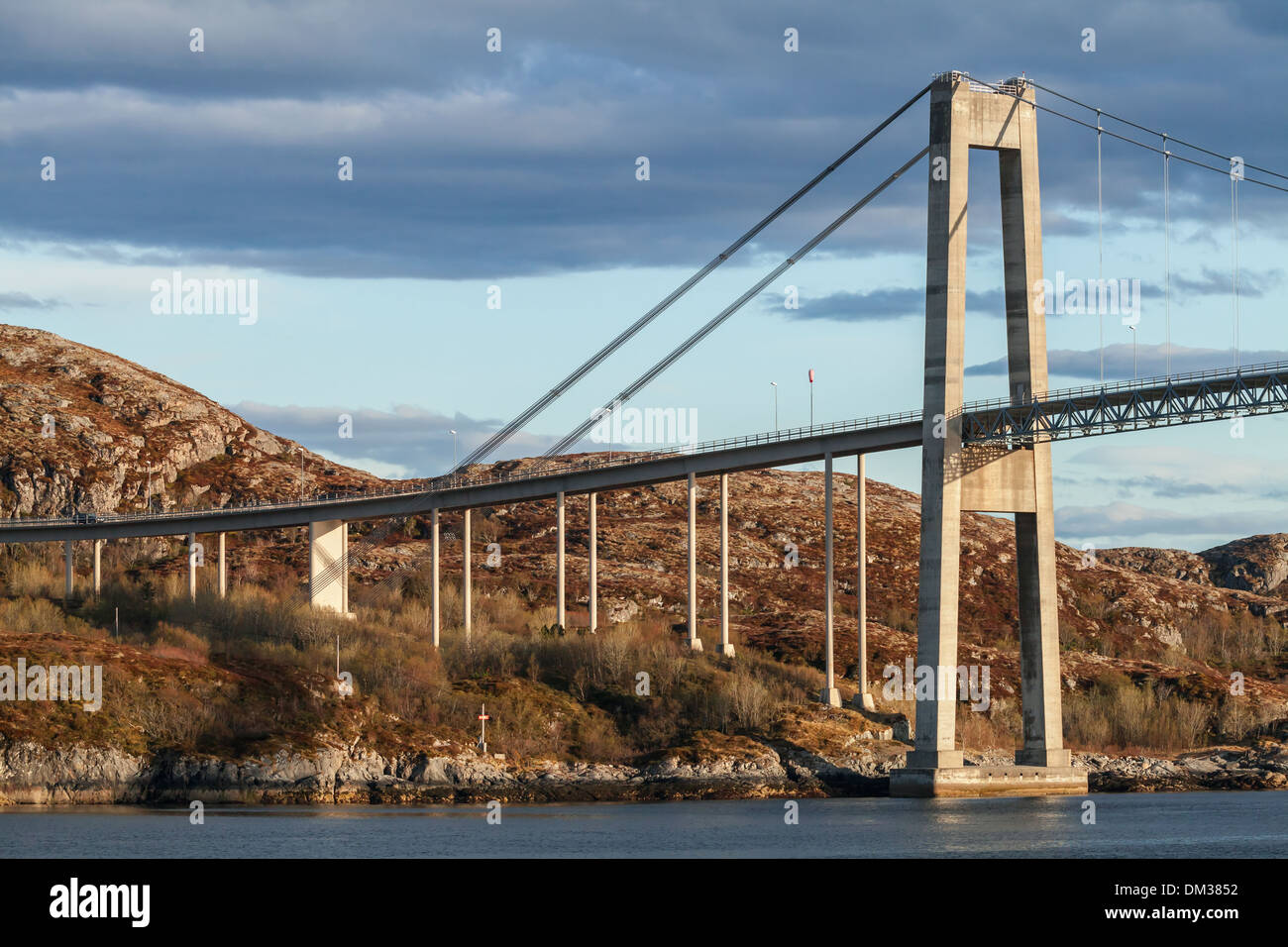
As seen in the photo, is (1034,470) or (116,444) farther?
(116,444)

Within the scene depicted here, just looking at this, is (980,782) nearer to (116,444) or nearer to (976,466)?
(976,466)

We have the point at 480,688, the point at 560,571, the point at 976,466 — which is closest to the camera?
the point at 976,466

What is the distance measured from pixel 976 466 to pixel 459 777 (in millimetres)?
30379

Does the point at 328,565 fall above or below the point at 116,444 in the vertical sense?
below

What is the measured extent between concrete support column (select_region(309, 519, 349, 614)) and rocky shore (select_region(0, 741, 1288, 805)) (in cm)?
3310

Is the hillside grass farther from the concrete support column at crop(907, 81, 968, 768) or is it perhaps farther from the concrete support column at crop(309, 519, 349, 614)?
the concrete support column at crop(907, 81, 968, 768)

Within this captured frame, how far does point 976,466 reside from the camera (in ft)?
292

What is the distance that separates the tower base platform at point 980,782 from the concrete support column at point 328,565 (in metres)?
49.4

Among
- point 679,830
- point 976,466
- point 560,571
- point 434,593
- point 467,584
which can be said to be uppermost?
point 976,466

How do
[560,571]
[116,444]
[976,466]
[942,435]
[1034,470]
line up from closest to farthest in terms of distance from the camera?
[942,435] < [976,466] < [1034,470] < [560,571] < [116,444]

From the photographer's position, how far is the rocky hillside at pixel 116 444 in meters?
166

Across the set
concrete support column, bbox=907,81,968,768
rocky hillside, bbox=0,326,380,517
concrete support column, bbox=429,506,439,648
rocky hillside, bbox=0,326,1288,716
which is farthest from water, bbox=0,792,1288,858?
rocky hillside, bbox=0,326,380,517

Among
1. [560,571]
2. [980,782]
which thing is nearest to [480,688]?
[560,571]

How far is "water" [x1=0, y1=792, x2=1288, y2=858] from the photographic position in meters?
62.0
